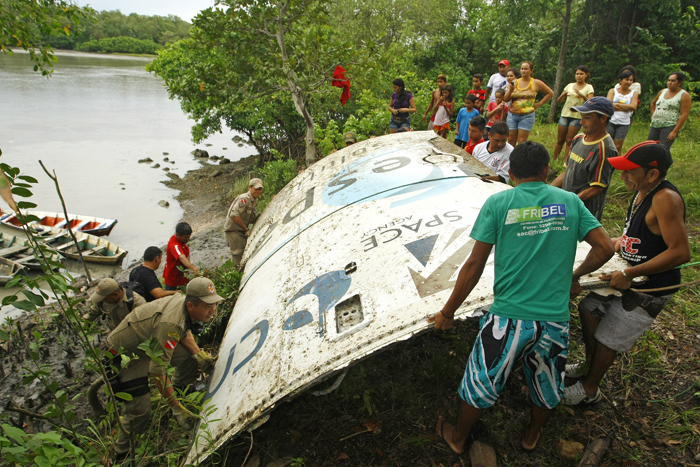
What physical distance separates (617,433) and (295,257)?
2.91 metres

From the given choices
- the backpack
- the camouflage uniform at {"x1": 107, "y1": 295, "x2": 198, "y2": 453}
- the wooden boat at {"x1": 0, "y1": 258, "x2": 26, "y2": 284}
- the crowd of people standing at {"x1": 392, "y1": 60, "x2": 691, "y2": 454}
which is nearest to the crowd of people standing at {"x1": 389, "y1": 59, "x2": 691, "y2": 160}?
the crowd of people standing at {"x1": 392, "y1": 60, "x2": 691, "y2": 454}

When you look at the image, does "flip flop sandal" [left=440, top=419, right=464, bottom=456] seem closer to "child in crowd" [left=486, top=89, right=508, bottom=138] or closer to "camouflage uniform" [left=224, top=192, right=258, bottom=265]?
"camouflage uniform" [left=224, top=192, right=258, bottom=265]

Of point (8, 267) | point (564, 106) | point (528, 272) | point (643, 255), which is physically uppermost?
point (564, 106)

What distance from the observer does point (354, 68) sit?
8.73 metres

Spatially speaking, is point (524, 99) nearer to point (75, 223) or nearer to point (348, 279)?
point (348, 279)

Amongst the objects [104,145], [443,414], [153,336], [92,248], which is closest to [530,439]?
[443,414]

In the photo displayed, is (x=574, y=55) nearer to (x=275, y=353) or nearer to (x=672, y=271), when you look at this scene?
(x=672, y=271)

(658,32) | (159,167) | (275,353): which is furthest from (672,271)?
(159,167)

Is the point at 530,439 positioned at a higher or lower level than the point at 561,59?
lower

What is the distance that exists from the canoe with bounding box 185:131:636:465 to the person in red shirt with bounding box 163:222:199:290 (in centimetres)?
115

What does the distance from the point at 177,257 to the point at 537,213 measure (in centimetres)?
462

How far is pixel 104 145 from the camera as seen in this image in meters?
24.8

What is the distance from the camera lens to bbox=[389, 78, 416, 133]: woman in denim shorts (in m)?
8.21

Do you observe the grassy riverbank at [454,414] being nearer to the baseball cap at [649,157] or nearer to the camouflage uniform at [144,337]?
the camouflage uniform at [144,337]
